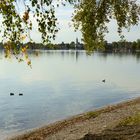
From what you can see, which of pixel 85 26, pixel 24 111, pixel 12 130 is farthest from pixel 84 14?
pixel 24 111

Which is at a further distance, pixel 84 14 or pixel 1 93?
pixel 1 93

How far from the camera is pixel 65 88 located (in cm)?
6241

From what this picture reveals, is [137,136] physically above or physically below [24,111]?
above

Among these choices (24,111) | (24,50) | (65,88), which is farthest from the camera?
(65,88)

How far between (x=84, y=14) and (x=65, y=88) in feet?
143

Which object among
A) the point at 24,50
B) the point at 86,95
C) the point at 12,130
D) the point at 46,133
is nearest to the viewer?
the point at 24,50

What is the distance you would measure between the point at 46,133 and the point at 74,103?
2069 centimetres

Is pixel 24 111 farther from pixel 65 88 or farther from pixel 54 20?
pixel 54 20

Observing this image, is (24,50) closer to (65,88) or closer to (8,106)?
(8,106)

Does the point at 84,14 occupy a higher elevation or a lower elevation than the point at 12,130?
higher

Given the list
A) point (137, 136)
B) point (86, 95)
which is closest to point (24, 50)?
point (137, 136)

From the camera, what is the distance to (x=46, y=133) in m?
25.3

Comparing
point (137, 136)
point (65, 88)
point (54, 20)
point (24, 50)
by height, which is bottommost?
point (65, 88)

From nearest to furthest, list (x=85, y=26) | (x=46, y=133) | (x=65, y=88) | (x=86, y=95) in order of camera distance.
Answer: (x=85, y=26) < (x=46, y=133) < (x=86, y=95) < (x=65, y=88)
